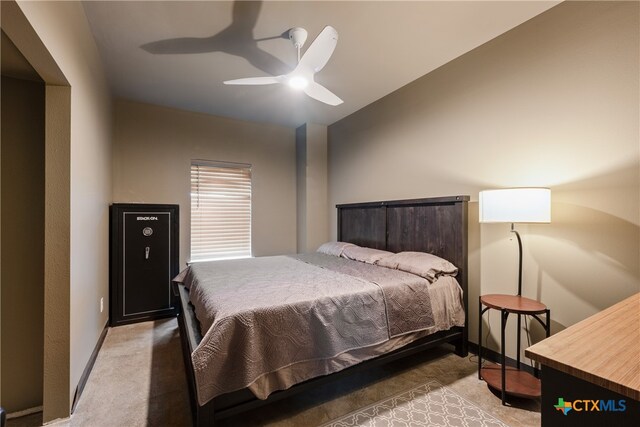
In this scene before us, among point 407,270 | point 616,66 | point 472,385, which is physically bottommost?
point 472,385

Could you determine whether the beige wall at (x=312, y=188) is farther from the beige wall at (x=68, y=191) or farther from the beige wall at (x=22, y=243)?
the beige wall at (x=22, y=243)

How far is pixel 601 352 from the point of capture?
0.82m

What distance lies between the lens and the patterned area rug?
1.65 m

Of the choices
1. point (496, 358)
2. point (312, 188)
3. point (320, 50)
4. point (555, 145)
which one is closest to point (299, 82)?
point (320, 50)

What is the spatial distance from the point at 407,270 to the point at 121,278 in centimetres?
308

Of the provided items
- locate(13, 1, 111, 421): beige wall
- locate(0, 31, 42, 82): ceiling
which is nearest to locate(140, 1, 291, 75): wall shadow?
locate(13, 1, 111, 421): beige wall

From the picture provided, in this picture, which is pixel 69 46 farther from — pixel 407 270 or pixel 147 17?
pixel 407 270

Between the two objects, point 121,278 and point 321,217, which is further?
point 321,217

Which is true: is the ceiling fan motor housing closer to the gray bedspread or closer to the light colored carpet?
the gray bedspread

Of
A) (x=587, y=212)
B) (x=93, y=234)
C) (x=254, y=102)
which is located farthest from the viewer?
(x=254, y=102)

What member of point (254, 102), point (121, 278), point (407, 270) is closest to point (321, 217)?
point (254, 102)

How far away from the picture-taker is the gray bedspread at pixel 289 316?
1.44m

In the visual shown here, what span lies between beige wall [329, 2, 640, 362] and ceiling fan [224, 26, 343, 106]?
4.12ft

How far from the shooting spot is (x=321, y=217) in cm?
457
